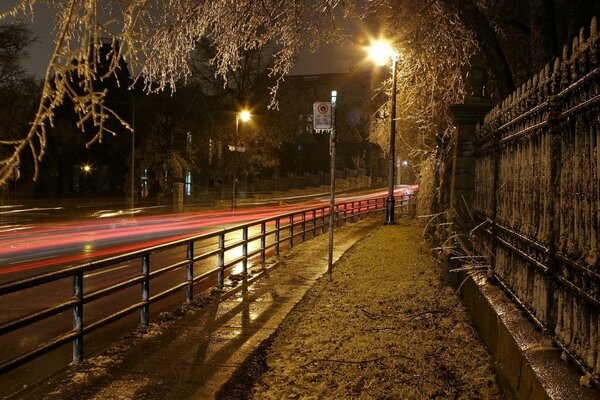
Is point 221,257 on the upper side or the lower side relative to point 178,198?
upper

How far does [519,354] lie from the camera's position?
4.48 m

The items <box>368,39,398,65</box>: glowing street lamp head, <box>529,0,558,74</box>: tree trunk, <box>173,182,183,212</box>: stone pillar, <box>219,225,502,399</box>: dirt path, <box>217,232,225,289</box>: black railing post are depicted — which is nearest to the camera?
<box>219,225,502,399</box>: dirt path

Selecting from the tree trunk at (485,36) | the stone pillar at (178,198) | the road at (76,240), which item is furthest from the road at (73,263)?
the stone pillar at (178,198)

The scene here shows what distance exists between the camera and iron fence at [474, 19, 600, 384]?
3553 mm

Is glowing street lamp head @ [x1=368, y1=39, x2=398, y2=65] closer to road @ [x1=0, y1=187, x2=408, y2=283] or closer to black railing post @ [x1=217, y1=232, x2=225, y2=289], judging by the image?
black railing post @ [x1=217, y1=232, x2=225, y2=289]

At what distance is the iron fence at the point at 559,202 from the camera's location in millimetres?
3553

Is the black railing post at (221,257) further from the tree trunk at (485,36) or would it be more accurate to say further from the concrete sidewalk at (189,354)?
the tree trunk at (485,36)

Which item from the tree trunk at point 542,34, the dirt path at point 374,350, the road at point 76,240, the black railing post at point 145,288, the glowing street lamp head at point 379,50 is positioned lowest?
the road at point 76,240

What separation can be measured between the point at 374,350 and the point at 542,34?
607 centimetres

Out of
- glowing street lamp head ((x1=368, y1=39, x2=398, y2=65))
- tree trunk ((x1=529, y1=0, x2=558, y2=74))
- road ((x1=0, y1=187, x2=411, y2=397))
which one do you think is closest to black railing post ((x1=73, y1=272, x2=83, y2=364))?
road ((x1=0, y1=187, x2=411, y2=397))

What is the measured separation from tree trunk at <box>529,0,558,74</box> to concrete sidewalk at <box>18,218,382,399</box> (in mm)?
5383

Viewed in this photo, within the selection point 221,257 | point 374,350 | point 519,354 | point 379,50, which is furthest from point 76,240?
point 519,354

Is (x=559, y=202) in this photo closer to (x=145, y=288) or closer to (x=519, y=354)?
(x=519, y=354)

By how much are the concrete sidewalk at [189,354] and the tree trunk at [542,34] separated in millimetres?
5383
